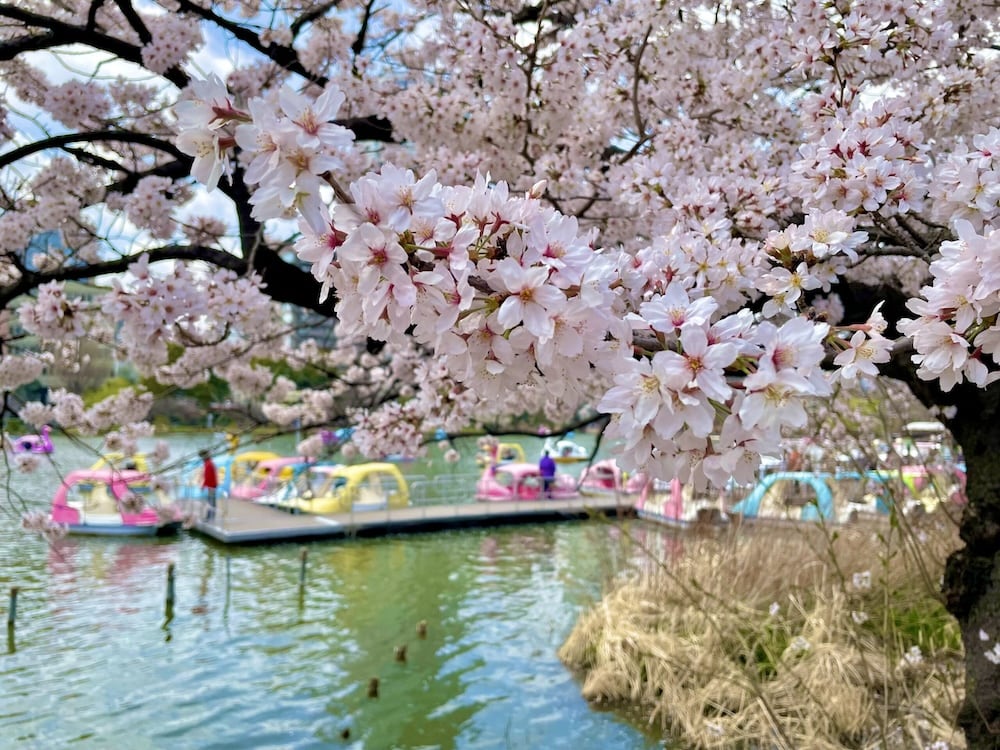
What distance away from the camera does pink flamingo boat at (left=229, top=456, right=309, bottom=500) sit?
51.5 ft

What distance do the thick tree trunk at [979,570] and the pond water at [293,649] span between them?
2.79 m

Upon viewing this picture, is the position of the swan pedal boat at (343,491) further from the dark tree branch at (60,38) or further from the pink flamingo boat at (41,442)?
the dark tree branch at (60,38)

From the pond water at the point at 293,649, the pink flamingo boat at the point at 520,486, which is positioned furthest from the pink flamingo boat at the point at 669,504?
the pink flamingo boat at the point at 520,486

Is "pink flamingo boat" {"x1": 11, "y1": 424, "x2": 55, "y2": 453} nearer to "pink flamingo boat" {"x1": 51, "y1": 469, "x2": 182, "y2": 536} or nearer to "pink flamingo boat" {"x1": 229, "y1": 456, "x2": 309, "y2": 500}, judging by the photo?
"pink flamingo boat" {"x1": 51, "y1": 469, "x2": 182, "y2": 536}

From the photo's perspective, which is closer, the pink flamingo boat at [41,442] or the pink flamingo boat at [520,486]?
the pink flamingo boat at [41,442]

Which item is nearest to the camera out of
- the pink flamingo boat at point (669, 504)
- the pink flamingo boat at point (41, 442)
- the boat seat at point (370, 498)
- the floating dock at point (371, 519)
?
the pink flamingo boat at point (41, 442)

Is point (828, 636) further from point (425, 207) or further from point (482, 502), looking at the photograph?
point (482, 502)

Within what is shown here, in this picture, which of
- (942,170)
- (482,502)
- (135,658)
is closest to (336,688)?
(135,658)

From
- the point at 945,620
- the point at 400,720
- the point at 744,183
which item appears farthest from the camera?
the point at 400,720

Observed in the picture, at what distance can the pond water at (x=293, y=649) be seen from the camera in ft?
17.0

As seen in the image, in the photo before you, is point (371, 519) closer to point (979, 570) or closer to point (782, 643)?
point (782, 643)

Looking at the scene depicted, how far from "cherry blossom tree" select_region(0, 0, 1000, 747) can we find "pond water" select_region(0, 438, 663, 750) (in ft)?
4.91

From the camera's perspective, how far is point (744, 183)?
200 cm

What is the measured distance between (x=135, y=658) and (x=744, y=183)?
6.80 meters
